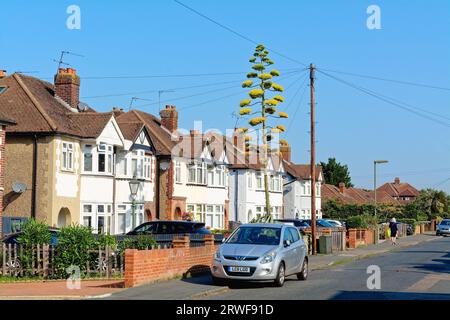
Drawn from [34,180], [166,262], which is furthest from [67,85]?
[166,262]

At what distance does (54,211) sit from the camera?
33.8 meters

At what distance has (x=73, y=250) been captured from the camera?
2089 centimetres

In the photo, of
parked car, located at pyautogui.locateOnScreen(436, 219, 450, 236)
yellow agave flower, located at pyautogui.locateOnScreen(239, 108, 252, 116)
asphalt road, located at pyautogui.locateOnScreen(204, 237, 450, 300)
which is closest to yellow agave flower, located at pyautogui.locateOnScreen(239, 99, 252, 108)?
yellow agave flower, located at pyautogui.locateOnScreen(239, 108, 252, 116)

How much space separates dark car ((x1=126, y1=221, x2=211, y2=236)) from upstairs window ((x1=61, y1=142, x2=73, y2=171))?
730cm

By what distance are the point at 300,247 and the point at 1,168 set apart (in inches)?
571

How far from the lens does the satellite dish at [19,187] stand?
3391 centimetres

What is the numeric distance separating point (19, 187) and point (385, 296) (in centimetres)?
2254

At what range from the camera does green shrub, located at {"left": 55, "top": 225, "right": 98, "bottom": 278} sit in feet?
68.4

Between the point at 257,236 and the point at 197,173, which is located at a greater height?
the point at 197,173

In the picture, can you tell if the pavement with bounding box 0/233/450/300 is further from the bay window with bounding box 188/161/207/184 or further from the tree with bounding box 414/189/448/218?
the tree with bounding box 414/189/448/218

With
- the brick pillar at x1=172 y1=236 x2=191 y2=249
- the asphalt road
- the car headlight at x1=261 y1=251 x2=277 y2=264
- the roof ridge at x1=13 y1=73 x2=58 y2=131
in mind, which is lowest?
the asphalt road

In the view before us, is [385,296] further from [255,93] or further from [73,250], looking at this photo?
[255,93]
